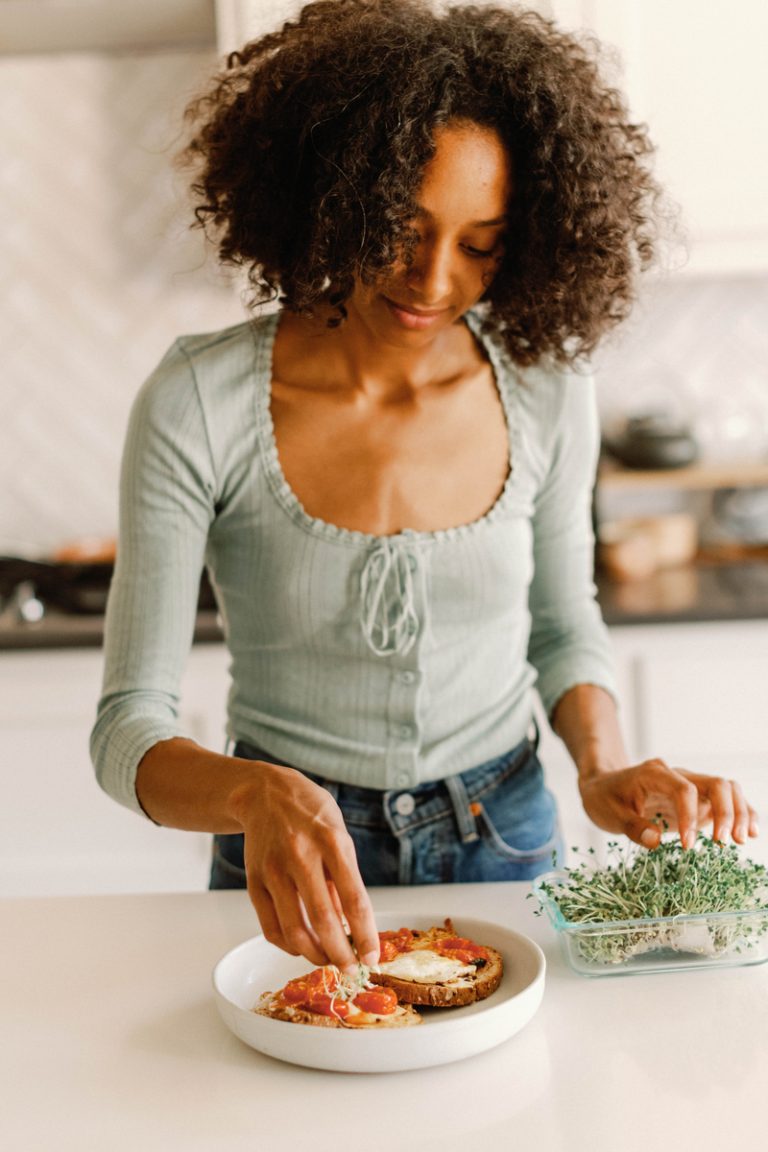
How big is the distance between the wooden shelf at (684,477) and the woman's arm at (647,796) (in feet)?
4.58

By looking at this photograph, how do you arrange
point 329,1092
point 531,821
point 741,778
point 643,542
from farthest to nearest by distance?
point 643,542 < point 741,778 < point 531,821 < point 329,1092

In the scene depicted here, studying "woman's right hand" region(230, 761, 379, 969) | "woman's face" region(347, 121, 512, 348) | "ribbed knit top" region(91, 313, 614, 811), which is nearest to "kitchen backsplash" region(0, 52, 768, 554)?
"ribbed knit top" region(91, 313, 614, 811)

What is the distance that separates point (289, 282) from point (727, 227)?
1461mm

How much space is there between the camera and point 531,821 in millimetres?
1350

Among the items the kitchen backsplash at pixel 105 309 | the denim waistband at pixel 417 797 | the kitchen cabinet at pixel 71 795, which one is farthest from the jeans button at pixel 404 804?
the kitchen backsplash at pixel 105 309

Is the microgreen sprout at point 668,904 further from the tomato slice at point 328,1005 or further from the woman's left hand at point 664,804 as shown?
the tomato slice at point 328,1005

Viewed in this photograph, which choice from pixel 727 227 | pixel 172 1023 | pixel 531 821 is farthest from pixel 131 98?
pixel 172 1023

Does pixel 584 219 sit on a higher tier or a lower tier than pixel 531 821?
higher

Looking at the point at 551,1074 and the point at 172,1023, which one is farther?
the point at 172,1023

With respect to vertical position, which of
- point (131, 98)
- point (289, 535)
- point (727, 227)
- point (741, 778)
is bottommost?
point (741, 778)

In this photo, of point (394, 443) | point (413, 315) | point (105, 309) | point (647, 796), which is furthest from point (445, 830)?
point (105, 309)

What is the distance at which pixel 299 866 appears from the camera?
85cm

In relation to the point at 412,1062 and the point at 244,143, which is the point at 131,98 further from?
the point at 412,1062

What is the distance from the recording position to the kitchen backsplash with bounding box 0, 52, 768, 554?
8.96 ft
